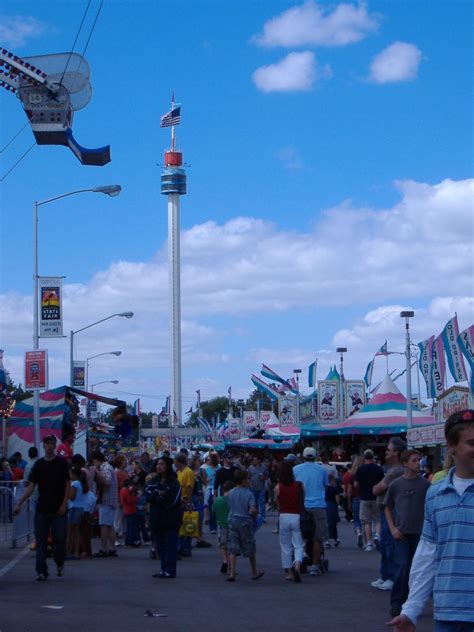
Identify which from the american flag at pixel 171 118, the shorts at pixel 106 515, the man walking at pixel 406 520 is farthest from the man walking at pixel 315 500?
the american flag at pixel 171 118

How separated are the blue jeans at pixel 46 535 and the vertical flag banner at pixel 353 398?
3085cm

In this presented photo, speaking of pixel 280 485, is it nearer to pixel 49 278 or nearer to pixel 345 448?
pixel 49 278

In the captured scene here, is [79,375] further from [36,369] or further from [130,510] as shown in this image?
[130,510]

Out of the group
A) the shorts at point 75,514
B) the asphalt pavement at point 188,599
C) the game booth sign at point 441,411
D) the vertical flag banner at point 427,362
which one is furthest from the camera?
the vertical flag banner at point 427,362

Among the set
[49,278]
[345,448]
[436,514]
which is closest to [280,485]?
[436,514]

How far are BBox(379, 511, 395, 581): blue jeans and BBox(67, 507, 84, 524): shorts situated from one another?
20.5 feet

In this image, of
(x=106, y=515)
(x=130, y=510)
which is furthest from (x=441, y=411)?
(x=106, y=515)

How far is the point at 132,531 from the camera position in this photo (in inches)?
819

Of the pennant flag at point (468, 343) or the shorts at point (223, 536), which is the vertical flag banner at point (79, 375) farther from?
the shorts at point (223, 536)

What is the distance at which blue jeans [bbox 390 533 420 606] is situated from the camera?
1033 centimetres

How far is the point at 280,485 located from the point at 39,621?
5272 millimetres

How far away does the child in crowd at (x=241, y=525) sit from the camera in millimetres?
14773

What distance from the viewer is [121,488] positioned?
19.7 metres

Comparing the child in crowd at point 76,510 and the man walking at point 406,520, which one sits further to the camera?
the child in crowd at point 76,510
